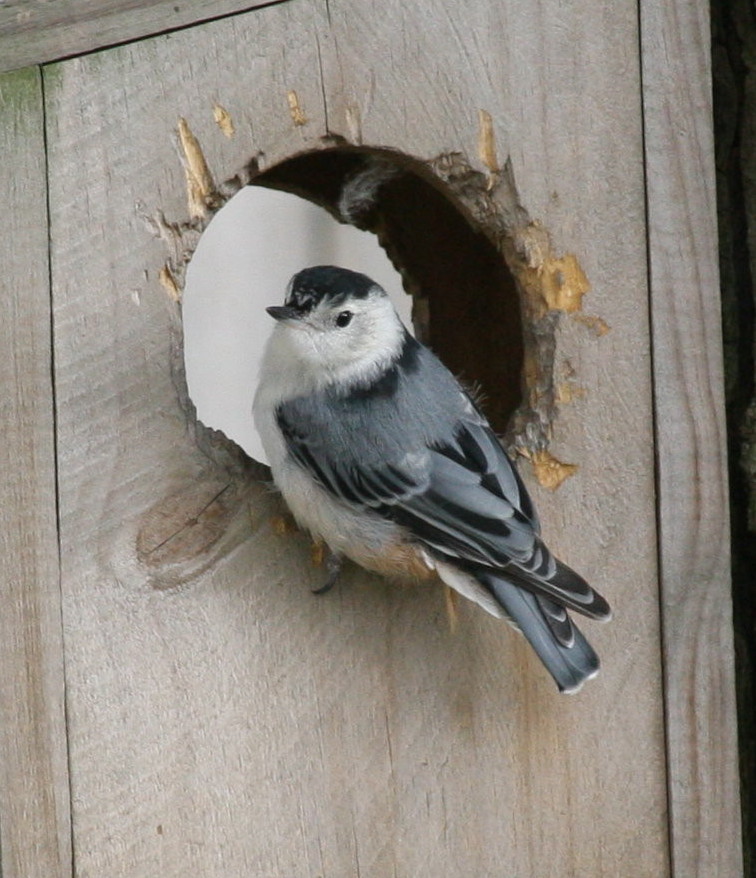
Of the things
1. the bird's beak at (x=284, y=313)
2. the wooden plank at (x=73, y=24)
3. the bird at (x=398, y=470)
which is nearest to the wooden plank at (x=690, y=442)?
the bird at (x=398, y=470)

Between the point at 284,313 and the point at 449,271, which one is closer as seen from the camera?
the point at 284,313

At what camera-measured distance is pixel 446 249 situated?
2.99 m

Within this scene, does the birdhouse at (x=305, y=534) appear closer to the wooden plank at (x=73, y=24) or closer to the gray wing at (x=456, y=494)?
the wooden plank at (x=73, y=24)

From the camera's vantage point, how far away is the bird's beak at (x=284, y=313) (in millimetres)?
2391

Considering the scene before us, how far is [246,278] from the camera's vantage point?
14.0ft

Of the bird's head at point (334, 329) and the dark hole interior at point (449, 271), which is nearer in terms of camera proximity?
the bird's head at point (334, 329)

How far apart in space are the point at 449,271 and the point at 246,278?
1.35m

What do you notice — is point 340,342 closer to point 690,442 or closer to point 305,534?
point 305,534

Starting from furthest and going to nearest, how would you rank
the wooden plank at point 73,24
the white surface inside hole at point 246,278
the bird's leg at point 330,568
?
the white surface inside hole at point 246,278 → the bird's leg at point 330,568 → the wooden plank at point 73,24

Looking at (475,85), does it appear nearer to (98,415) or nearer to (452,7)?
(452,7)

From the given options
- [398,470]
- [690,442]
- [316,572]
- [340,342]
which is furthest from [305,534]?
[690,442]

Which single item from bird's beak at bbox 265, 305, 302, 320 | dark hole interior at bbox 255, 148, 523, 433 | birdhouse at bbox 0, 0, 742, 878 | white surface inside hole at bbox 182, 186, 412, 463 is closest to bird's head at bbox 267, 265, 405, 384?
bird's beak at bbox 265, 305, 302, 320

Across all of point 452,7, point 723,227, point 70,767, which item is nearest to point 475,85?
point 452,7

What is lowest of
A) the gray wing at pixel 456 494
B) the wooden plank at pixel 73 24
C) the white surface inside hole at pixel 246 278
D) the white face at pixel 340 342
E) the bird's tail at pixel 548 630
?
the white surface inside hole at pixel 246 278
